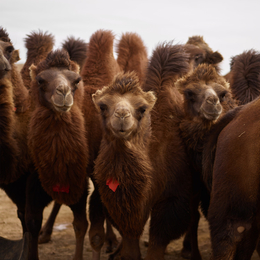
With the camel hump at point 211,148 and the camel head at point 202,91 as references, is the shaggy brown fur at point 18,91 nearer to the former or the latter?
the camel head at point 202,91

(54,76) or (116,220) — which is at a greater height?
(54,76)

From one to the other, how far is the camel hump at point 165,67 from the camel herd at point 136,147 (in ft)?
0.04

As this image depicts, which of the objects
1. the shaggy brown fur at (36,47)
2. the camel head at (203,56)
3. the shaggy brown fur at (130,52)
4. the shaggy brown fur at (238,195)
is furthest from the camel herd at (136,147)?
the shaggy brown fur at (130,52)

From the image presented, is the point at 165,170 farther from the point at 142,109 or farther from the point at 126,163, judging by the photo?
the point at 142,109

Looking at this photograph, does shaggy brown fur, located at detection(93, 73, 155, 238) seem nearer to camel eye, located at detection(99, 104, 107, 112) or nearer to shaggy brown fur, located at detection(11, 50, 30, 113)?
camel eye, located at detection(99, 104, 107, 112)

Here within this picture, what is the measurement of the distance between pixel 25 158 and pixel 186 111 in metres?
2.07

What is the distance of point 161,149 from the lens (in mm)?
4086

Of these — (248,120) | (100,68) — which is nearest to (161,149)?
(248,120)

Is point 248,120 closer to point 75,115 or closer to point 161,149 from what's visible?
point 161,149

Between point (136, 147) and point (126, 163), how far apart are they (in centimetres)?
20

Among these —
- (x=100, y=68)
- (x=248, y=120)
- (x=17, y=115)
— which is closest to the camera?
(x=248, y=120)

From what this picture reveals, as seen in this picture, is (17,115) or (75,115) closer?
(75,115)

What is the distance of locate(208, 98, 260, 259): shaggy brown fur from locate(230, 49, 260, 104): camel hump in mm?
2124

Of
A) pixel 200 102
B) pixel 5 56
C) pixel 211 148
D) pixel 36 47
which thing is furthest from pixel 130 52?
pixel 211 148
